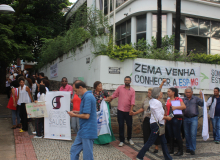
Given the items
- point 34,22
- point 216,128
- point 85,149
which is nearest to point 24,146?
point 85,149

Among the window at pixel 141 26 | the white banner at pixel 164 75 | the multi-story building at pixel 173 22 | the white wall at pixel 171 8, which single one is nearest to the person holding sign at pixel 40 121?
the white banner at pixel 164 75

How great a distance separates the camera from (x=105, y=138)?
633 centimetres

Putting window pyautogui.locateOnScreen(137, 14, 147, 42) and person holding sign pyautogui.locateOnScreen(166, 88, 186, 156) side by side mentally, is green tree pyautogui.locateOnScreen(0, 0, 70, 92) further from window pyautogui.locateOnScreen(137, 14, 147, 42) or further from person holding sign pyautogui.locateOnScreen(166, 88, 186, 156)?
person holding sign pyautogui.locateOnScreen(166, 88, 186, 156)

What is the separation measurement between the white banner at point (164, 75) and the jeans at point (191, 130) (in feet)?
6.67

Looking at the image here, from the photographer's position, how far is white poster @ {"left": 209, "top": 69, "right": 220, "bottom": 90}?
30.4ft

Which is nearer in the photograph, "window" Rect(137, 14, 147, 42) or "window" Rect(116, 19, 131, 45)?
"window" Rect(137, 14, 147, 42)

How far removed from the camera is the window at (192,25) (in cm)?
1694

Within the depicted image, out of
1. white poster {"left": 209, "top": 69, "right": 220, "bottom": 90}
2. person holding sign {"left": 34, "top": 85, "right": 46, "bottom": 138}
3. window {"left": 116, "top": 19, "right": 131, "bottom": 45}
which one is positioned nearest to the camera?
person holding sign {"left": 34, "top": 85, "right": 46, "bottom": 138}

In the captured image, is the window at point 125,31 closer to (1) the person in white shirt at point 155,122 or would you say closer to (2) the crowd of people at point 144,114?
(2) the crowd of people at point 144,114

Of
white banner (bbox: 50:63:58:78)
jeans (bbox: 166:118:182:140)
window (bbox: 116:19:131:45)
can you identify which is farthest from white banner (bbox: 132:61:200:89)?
window (bbox: 116:19:131:45)

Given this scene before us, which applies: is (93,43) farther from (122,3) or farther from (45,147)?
(122,3)

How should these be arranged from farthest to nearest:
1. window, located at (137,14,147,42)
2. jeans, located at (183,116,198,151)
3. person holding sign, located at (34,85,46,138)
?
1. window, located at (137,14,147,42)
2. person holding sign, located at (34,85,46,138)
3. jeans, located at (183,116,198,151)

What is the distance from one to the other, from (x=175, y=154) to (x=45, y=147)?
11.2 feet

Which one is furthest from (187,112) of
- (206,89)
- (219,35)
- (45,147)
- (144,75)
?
(219,35)
